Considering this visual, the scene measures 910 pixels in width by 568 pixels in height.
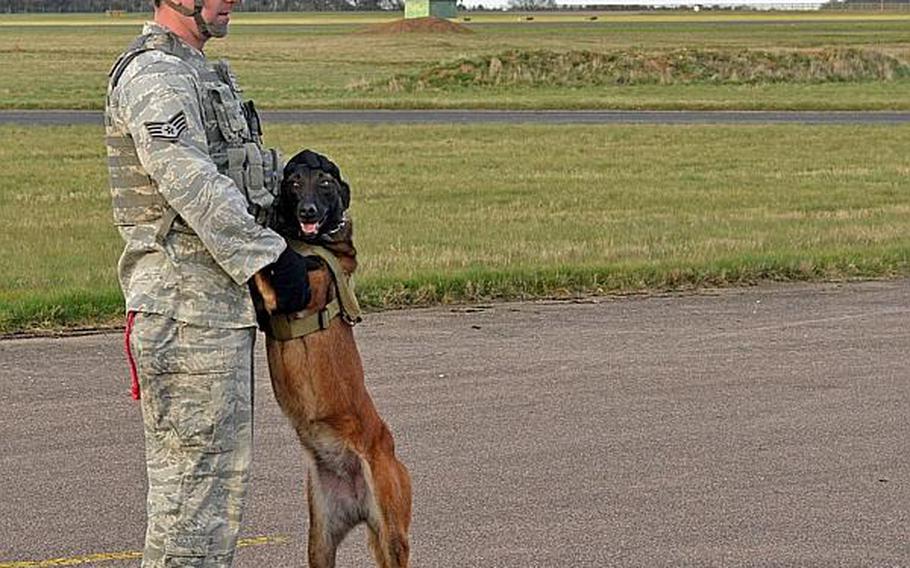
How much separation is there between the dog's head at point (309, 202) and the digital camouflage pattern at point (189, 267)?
0.70ft

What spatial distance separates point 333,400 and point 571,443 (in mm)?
2961

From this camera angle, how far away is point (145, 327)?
13.4 ft

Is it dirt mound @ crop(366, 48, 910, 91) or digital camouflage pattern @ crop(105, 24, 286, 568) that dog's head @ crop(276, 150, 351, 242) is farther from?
dirt mound @ crop(366, 48, 910, 91)

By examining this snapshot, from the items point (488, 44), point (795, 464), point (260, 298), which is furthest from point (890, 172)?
point (488, 44)

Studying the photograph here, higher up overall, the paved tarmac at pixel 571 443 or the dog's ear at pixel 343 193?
the dog's ear at pixel 343 193

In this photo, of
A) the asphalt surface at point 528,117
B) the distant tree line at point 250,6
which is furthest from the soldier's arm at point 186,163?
the distant tree line at point 250,6

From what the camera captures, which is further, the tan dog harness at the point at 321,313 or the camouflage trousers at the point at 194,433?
the tan dog harness at the point at 321,313

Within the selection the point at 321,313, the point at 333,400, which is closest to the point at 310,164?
the point at 321,313

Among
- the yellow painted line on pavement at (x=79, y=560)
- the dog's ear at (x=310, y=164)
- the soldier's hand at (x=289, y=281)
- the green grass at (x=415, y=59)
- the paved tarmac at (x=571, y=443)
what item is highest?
the dog's ear at (x=310, y=164)

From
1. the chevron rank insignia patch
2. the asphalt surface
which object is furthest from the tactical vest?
the asphalt surface

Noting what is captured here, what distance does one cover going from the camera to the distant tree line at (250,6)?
15275cm

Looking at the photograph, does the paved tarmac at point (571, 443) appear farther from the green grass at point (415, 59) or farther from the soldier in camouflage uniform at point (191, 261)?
the green grass at point (415, 59)

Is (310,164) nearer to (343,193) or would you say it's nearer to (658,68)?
(343,193)

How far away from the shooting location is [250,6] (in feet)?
479
